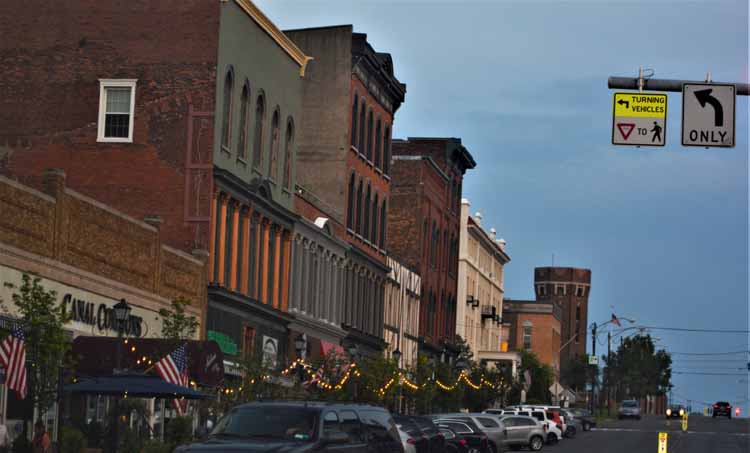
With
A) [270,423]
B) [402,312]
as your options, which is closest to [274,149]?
[402,312]

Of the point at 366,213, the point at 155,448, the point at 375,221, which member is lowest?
the point at 155,448

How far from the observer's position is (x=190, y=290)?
1721 inches

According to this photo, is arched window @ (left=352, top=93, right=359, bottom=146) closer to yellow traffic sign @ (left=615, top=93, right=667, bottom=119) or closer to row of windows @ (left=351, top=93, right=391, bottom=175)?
row of windows @ (left=351, top=93, right=391, bottom=175)

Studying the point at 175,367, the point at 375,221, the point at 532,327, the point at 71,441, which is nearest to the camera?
the point at 175,367

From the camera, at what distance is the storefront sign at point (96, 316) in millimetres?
35250

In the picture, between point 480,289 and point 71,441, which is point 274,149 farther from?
point 480,289

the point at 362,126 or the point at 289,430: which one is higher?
the point at 362,126

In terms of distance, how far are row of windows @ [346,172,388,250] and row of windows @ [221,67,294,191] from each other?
9.05 metres

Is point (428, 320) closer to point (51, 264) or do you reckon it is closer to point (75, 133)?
point (75, 133)

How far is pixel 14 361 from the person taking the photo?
2542cm

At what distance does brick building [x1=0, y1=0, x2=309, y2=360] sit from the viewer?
45.0 metres

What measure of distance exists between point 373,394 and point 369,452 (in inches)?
1246

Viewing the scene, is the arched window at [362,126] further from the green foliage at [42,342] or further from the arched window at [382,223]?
the green foliage at [42,342]

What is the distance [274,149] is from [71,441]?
2246 centimetres
